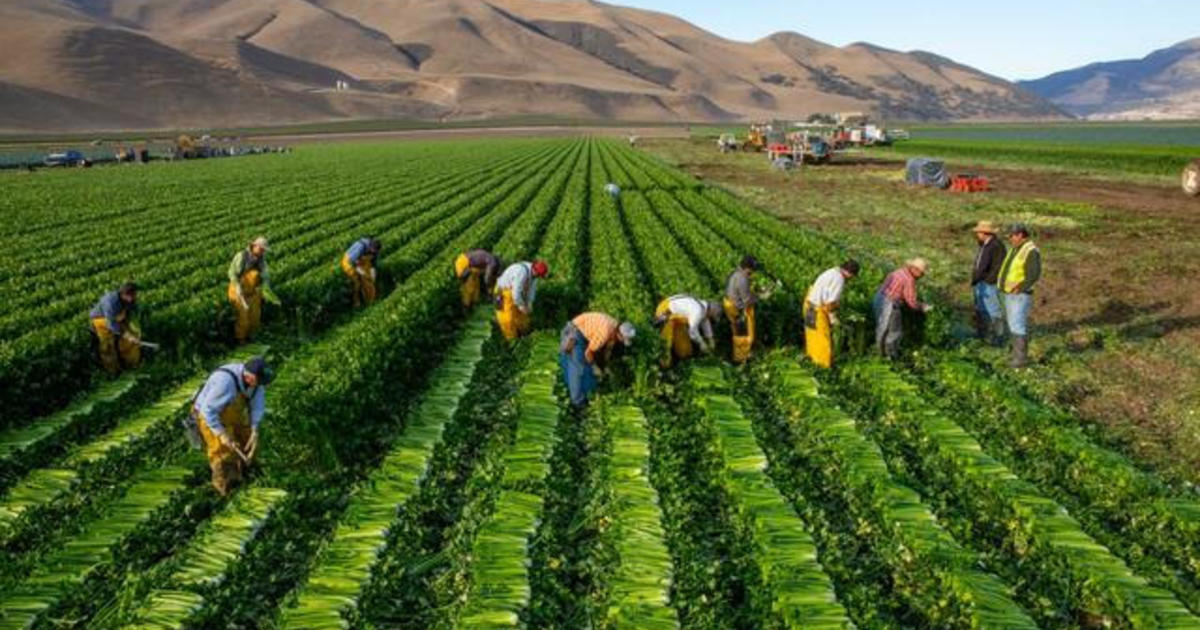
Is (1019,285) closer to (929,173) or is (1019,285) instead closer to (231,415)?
(231,415)

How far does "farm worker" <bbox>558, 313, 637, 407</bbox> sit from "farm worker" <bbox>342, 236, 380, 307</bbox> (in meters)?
7.63

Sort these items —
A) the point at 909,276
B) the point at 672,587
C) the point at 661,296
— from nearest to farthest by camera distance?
the point at 672,587, the point at 909,276, the point at 661,296

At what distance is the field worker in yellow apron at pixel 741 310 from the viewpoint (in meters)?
13.3

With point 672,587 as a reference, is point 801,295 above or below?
above

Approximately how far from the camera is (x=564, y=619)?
714 cm

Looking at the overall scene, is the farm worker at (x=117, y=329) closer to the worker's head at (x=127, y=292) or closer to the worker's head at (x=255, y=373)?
the worker's head at (x=127, y=292)

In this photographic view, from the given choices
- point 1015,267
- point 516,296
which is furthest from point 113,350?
point 1015,267

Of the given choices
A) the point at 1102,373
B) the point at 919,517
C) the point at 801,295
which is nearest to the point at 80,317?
the point at 801,295

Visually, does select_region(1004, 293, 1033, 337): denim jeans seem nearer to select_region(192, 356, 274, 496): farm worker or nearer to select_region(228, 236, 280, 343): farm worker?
select_region(192, 356, 274, 496): farm worker

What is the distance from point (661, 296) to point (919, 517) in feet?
29.9

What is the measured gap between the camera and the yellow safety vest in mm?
13248

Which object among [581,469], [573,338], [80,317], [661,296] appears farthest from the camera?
[661,296]

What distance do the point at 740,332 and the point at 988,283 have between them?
4.75 meters

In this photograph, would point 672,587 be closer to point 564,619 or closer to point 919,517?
point 564,619
